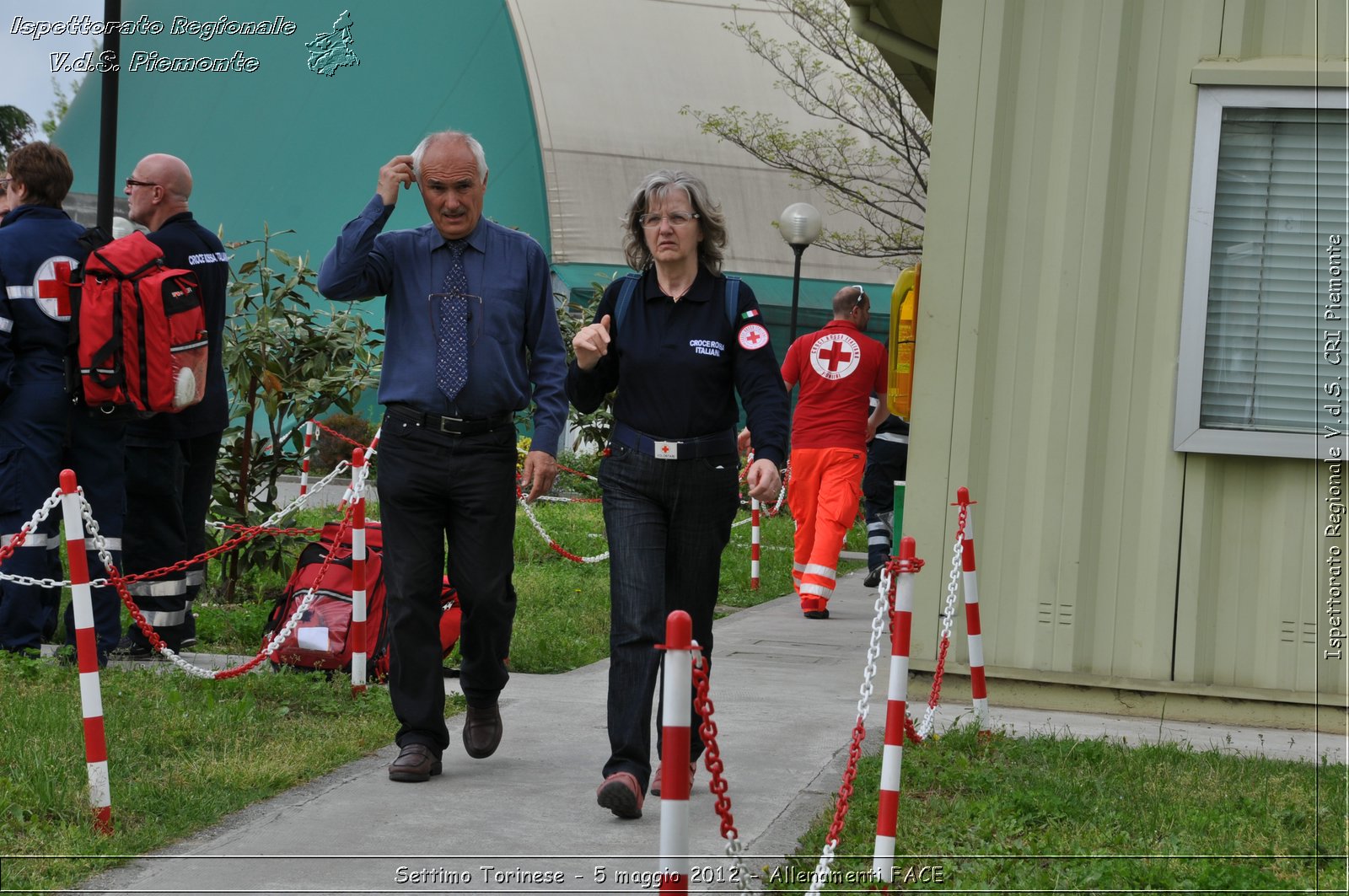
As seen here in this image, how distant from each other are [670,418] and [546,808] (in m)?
1.41

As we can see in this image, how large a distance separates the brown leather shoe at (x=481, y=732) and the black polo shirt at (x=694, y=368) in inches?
50.0

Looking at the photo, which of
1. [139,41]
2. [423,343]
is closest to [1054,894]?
[423,343]

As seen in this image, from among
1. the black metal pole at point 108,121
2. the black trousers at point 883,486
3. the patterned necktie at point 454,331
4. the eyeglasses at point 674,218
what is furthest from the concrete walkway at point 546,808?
the black trousers at point 883,486

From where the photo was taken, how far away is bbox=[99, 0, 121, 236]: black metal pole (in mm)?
8406

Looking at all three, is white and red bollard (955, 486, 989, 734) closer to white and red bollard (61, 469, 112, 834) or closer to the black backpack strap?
the black backpack strap

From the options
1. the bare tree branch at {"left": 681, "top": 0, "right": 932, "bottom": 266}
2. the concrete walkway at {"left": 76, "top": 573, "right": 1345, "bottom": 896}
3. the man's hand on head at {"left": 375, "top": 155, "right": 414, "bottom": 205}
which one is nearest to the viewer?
the concrete walkway at {"left": 76, "top": 573, "right": 1345, "bottom": 896}

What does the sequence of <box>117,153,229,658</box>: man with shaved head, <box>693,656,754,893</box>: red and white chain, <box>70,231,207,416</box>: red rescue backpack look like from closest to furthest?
<box>693,656,754,893</box>: red and white chain
<box>70,231,207,416</box>: red rescue backpack
<box>117,153,229,658</box>: man with shaved head

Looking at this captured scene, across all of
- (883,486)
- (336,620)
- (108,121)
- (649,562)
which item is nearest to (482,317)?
(649,562)

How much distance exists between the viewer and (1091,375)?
699 cm

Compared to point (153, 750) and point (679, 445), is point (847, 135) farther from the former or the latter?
point (153, 750)

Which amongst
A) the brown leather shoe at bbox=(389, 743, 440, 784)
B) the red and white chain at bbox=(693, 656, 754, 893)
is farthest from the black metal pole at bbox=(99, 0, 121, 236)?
the red and white chain at bbox=(693, 656, 754, 893)

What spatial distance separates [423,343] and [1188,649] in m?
3.83

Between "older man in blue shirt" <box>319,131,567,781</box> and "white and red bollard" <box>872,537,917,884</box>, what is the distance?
1553 mm

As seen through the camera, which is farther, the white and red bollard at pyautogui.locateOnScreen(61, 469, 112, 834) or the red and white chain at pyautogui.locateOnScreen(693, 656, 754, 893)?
the white and red bollard at pyautogui.locateOnScreen(61, 469, 112, 834)
